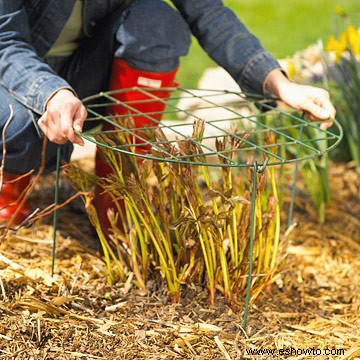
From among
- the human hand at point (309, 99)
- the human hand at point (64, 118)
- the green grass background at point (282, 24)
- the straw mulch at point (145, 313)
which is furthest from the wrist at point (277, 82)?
the green grass background at point (282, 24)

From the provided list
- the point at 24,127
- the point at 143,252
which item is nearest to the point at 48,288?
the point at 143,252

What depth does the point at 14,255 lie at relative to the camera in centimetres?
208

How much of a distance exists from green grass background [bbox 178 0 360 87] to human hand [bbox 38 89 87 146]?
255 centimetres

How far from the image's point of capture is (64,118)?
1629 millimetres

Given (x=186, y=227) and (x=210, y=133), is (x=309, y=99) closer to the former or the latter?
(x=186, y=227)

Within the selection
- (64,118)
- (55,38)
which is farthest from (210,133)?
(64,118)

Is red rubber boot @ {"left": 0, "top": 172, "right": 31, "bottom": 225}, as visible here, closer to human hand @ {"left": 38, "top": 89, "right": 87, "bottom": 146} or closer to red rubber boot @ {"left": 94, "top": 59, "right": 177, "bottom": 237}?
red rubber boot @ {"left": 94, "top": 59, "right": 177, "bottom": 237}

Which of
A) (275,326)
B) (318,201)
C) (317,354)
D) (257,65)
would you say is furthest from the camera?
(318,201)

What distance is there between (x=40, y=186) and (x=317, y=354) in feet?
4.45

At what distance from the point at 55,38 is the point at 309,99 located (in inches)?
29.4

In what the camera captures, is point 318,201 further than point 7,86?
Yes

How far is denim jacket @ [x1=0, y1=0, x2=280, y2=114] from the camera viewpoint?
179 centimetres

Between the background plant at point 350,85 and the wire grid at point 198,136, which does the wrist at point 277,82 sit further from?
the background plant at point 350,85

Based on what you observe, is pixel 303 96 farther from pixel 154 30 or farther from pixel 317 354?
pixel 317 354
